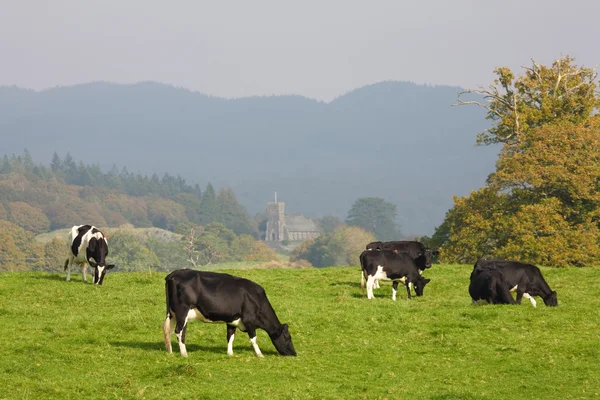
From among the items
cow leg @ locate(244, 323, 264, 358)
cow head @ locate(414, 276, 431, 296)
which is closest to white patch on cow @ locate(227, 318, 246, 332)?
cow leg @ locate(244, 323, 264, 358)

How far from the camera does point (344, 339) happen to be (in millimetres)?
21375

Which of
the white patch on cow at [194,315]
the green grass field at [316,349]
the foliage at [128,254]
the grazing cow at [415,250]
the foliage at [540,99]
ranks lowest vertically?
the green grass field at [316,349]

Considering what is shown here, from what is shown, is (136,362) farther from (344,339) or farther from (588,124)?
(588,124)

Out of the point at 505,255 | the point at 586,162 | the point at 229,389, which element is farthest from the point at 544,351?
the point at 586,162

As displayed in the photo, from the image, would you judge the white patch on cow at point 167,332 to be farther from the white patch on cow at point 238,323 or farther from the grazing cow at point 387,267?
the grazing cow at point 387,267

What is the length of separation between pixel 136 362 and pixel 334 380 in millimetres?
4211

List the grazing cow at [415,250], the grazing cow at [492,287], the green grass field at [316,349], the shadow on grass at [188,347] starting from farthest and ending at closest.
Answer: the grazing cow at [415,250], the grazing cow at [492,287], the shadow on grass at [188,347], the green grass field at [316,349]

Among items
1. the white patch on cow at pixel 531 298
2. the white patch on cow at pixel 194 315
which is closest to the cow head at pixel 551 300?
the white patch on cow at pixel 531 298

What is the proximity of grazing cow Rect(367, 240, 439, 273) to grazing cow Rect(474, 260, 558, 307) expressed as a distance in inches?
278

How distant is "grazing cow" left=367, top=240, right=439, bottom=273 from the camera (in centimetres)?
3338

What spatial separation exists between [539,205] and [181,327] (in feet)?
118

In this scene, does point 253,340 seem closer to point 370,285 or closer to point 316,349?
point 316,349

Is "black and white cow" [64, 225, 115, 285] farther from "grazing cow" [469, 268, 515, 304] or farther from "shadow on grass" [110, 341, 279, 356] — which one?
"grazing cow" [469, 268, 515, 304]

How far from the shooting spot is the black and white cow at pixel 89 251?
2986 centimetres
